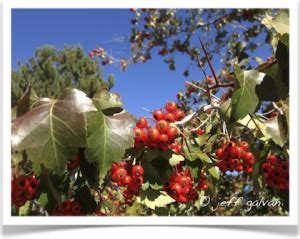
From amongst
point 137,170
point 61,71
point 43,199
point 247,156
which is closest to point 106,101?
point 137,170

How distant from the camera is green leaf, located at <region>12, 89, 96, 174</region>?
914 mm

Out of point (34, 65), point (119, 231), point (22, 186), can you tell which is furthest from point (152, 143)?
point (34, 65)

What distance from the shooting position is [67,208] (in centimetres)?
118

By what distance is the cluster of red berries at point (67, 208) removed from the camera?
46.4 inches

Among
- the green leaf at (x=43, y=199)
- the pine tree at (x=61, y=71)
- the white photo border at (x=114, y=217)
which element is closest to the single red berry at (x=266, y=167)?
the white photo border at (x=114, y=217)

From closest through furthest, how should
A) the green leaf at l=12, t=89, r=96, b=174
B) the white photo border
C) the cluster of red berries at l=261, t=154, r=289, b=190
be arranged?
1. the green leaf at l=12, t=89, r=96, b=174
2. the cluster of red berries at l=261, t=154, r=289, b=190
3. the white photo border

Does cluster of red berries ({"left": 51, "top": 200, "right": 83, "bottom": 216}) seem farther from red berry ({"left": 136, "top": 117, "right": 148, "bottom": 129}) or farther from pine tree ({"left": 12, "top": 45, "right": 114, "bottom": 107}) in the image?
pine tree ({"left": 12, "top": 45, "right": 114, "bottom": 107})

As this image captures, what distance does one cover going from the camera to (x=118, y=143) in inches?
39.5

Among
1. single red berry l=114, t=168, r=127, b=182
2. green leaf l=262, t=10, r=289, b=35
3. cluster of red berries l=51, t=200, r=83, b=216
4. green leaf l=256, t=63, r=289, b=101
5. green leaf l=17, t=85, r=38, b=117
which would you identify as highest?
green leaf l=262, t=10, r=289, b=35

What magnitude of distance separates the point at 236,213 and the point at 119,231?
235 centimetres

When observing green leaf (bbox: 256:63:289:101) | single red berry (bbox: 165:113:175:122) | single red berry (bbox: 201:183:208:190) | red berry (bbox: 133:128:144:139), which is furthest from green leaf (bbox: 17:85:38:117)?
single red berry (bbox: 201:183:208:190)

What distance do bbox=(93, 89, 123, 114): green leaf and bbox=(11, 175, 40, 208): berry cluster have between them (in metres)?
0.28
